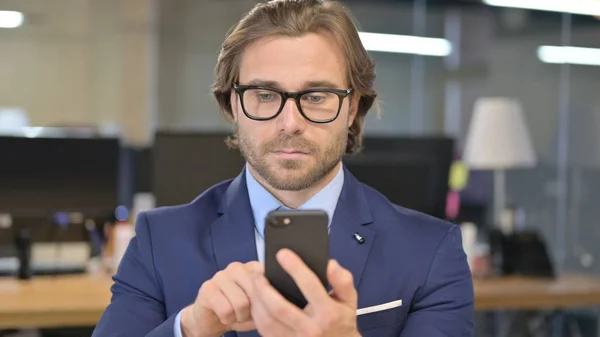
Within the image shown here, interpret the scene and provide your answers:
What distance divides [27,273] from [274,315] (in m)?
2.56

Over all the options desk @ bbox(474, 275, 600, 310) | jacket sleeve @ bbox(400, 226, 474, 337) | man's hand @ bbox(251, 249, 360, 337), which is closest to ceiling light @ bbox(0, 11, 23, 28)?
desk @ bbox(474, 275, 600, 310)

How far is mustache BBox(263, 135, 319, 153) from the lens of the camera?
1.37 meters

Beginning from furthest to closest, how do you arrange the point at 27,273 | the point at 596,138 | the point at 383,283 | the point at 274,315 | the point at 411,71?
1. the point at 411,71
2. the point at 596,138
3. the point at 27,273
4. the point at 383,283
5. the point at 274,315

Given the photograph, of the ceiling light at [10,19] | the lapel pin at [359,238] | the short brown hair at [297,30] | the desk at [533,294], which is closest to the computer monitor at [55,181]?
the desk at [533,294]

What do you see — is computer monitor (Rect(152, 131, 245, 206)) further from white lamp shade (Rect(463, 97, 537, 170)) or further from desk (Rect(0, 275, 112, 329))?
white lamp shade (Rect(463, 97, 537, 170))

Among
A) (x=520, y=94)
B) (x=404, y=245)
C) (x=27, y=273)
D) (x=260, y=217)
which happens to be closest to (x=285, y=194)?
(x=260, y=217)

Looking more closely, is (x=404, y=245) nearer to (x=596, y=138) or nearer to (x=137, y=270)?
(x=137, y=270)

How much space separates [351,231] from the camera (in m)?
1.49

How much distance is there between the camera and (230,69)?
155 centimetres

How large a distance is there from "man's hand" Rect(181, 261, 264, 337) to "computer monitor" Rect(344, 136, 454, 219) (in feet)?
6.09

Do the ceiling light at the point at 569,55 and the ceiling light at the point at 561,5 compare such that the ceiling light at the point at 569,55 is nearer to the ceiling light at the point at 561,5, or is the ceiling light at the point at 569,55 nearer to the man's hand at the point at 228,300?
the ceiling light at the point at 561,5

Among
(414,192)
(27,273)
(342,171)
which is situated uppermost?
(342,171)

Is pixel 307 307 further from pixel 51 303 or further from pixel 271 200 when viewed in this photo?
pixel 51 303

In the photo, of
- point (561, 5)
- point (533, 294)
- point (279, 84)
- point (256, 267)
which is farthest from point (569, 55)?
point (256, 267)
